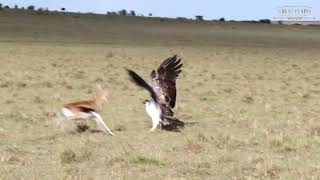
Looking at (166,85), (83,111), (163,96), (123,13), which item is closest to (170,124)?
(163,96)

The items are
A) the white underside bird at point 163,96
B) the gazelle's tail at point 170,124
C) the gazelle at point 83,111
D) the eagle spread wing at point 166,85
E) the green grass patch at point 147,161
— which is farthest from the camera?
the eagle spread wing at point 166,85

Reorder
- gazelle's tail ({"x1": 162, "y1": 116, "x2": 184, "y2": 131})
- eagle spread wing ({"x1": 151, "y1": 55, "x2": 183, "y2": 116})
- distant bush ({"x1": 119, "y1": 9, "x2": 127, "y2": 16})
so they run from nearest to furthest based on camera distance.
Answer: gazelle's tail ({"x1": 162, "y1": 116, "x2": 184, "y2": 131}) → eagle spread wing ({"x1": 151, "y1": 55, "x2": 183, "y2": 116}) → distant bush ({"x1": 119, "y1": 9, "x2": 127, "y2": 16})

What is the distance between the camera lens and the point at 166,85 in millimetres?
13320

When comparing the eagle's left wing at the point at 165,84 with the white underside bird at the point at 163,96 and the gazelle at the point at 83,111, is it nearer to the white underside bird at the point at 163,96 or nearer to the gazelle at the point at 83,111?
the white underside bird at the point at 163,96

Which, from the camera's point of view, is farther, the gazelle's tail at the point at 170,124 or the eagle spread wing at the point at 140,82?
the gazelle's tail at the point at 170,124

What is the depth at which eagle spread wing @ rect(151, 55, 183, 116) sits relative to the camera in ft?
43.1

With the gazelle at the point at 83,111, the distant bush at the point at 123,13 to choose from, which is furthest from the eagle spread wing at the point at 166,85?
the distant bush at the point at 123,13

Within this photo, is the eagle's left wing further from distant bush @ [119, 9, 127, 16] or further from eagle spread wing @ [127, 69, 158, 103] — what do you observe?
distant bush @ [119, 9, 127, 16]

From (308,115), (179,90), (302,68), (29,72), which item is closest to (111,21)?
(302,68)

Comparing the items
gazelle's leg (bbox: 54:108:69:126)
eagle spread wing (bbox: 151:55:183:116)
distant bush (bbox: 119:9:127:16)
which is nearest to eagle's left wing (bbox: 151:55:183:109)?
eagle spread wing (bbox: 151:55:183:116)

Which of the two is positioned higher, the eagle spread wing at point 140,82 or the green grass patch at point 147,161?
the eagle spread wing at point 140,82

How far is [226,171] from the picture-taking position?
9086 mm

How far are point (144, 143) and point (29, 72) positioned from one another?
17.7 m

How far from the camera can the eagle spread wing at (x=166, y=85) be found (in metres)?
13.1
